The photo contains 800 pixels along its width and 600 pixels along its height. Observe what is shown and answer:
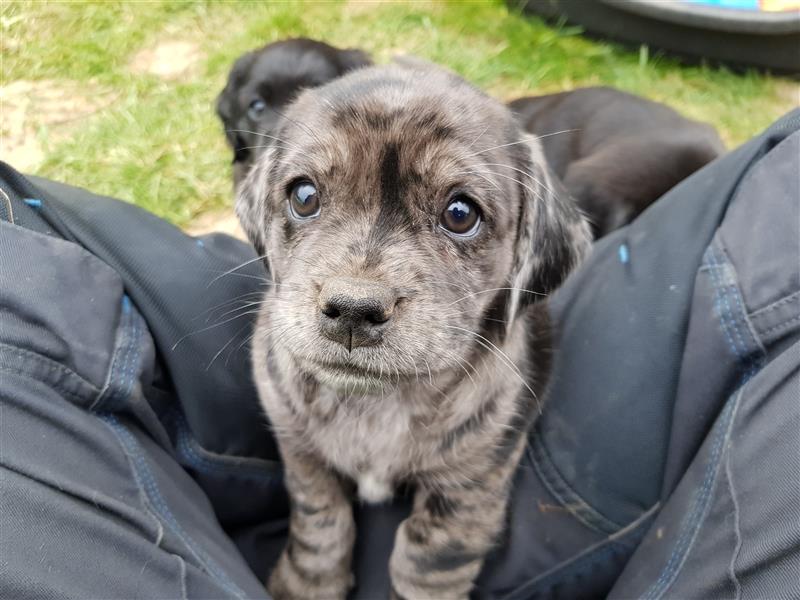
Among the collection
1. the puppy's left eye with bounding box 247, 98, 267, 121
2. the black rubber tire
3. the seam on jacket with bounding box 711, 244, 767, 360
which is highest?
the black rubber tire

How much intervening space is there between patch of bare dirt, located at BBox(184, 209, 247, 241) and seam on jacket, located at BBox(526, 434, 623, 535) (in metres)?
2.32

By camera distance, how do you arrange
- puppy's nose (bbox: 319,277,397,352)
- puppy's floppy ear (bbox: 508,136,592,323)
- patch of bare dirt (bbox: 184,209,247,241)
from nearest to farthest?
puppy's nose (bbox: 319,277,397,352) → puppy's floppy ear (bbox: 508,136,592,323) → patch of bare dirt (bbox: 184,209,247,241)

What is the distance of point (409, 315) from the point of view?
64.8 inches

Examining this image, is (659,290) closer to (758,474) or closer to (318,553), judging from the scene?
(758,474)

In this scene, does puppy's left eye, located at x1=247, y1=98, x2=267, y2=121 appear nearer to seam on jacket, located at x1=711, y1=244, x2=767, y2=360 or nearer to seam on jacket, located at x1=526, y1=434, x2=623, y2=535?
seam on jacket, located at x1=526, y1=434, x2=623, y2=535

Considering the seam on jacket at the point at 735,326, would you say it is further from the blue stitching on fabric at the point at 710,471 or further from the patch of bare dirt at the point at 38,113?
the patch of bare dirt at the point at 38,113

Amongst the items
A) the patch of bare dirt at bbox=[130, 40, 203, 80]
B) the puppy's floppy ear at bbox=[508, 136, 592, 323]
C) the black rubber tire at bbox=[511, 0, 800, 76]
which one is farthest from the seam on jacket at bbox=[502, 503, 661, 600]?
the black rubber tire at bbox=[511, 0, 800, 76]

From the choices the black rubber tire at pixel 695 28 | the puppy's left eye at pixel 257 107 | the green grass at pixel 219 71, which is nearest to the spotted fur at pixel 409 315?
the puppy's left eye at pixel 257 107

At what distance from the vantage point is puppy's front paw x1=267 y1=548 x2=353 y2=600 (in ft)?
7.39

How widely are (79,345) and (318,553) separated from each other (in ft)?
3.57

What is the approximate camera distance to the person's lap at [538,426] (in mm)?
1539

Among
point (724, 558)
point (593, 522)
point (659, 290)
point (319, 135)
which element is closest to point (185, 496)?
point (319, 135)

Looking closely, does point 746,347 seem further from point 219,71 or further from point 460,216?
point 219,71

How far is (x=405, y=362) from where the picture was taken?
1.66 metres
